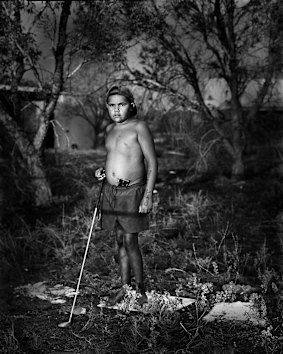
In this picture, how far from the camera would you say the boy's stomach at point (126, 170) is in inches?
158

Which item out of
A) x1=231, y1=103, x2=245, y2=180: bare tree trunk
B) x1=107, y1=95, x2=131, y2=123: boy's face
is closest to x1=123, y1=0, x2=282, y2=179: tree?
x1=231, y1=103, x2=245, y2=180: bare tree trunk

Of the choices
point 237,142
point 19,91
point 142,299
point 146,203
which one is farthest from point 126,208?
point 237,142

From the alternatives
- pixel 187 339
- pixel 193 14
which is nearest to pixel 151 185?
pixel 187 339

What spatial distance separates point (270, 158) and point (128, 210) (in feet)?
32.2

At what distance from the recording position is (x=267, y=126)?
43.4 ft

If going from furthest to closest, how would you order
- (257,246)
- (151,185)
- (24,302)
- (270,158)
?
(270,158)
(257,246)
(24,302)
(151,185)

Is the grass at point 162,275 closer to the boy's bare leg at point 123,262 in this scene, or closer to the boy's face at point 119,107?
the boy's bare leg at point 123,262

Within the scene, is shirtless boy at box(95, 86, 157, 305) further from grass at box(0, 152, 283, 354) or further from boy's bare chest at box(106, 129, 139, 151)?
Answer: grass at box(0, 152, 283, 354)

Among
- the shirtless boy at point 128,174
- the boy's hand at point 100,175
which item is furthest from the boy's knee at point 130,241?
the boy's hand at point 100,175

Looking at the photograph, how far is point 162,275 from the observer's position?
5.03 meters

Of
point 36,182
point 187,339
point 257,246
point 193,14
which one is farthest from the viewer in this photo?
point 193,14

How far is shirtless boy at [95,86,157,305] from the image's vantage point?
3967 mm

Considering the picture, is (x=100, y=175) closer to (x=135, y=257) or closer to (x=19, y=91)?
(x=135, y=257)

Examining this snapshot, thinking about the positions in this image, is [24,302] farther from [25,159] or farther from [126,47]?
[126,47]
